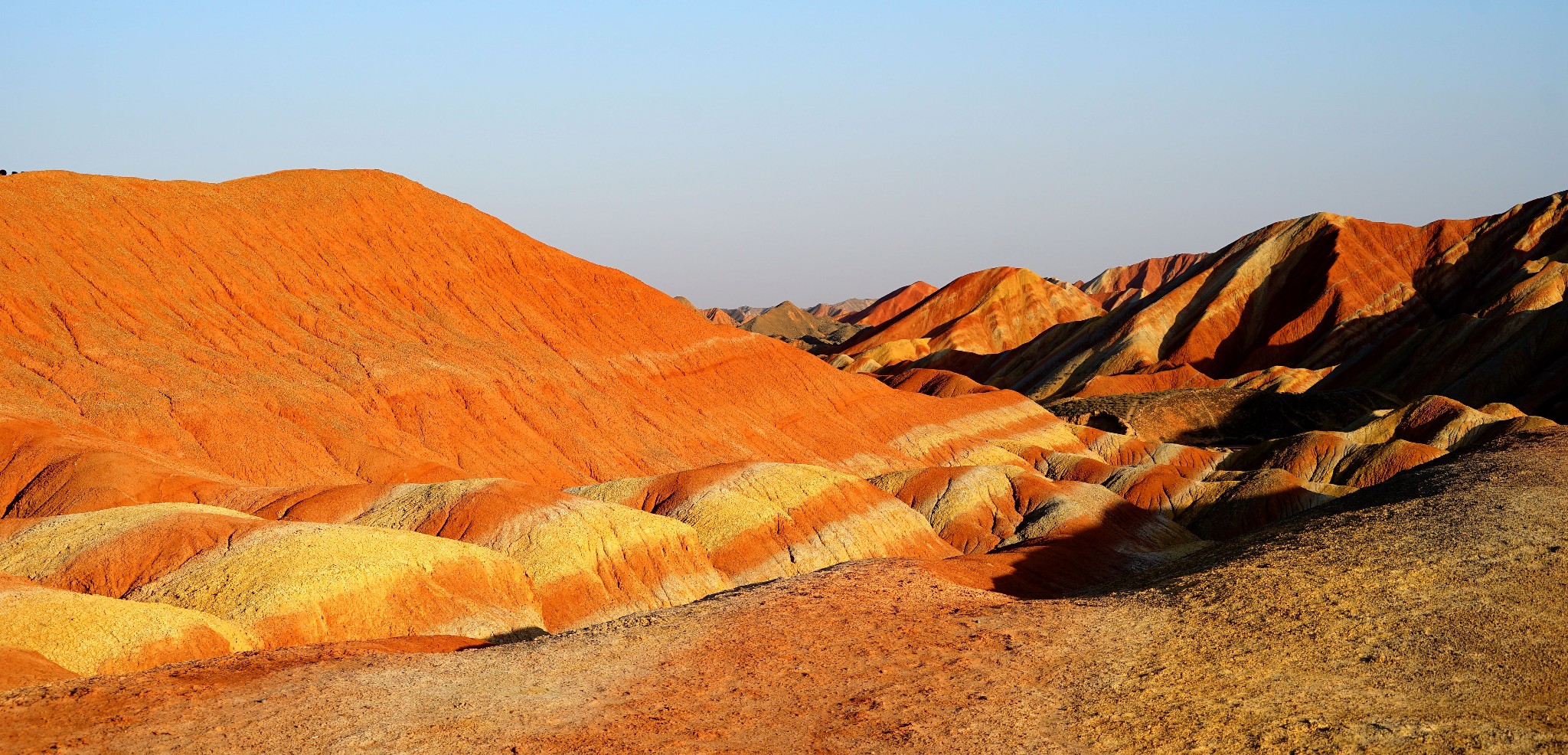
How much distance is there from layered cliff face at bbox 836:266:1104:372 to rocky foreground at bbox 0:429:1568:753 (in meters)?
115

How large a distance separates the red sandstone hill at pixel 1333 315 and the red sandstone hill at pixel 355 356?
36565 millimetres

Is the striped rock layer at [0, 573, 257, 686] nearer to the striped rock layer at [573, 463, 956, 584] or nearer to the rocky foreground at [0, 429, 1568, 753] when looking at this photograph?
the rocky foreground at [0, 429, 1568, 753]

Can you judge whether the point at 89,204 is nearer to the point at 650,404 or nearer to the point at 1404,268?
the point at 650,404

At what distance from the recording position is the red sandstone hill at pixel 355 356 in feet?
164

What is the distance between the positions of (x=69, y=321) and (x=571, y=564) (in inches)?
1154

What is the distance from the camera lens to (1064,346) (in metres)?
130

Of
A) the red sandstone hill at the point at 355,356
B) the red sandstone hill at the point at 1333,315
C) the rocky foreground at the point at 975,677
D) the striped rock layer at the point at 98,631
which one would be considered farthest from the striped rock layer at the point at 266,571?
the red sandstone hill at the point at 1333,315

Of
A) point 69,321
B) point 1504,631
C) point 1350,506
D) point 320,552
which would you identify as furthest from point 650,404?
point 1504,631

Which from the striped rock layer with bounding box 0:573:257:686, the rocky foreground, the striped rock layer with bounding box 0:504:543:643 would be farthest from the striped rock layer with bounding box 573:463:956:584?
the striped rock layer with bounding box 0:573:257:686

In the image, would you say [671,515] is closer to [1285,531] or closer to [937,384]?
[1285,531]

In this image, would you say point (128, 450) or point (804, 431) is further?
point (804, 431)

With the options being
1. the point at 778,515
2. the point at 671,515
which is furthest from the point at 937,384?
the point at 671,515

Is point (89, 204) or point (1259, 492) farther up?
point (89, 204)

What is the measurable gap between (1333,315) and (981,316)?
151 feet
